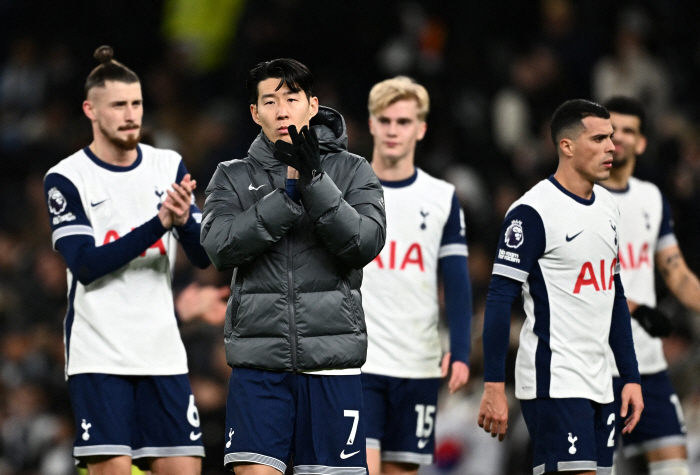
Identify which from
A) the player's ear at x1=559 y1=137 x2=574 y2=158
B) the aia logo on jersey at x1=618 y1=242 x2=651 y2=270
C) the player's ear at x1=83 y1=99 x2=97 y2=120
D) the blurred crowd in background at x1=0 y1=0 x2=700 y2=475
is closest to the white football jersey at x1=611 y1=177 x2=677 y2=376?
the aia logo on jersey at x1=618 y1=242 x2=651 y2=270

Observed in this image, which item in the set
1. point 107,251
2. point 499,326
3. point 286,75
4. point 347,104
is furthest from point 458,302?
point 347,104

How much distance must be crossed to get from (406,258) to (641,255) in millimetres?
1492

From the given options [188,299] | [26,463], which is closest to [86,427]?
[188,299]

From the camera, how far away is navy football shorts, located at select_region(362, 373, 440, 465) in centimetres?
616

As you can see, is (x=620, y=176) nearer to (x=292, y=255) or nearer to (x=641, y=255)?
(x=641, y=255)

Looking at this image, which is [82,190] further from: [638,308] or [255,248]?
[638,308]

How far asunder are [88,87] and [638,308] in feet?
11.4

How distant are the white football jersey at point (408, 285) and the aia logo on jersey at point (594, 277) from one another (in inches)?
45.9

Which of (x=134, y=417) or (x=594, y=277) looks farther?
(x=134, y=417)

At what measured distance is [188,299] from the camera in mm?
5770

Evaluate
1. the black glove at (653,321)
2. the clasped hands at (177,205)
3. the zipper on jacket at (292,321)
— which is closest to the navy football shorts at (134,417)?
the clasped hands at (177,205)

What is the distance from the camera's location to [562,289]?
5.27 m

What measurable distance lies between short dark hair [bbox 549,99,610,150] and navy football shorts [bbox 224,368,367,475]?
1.88 metres

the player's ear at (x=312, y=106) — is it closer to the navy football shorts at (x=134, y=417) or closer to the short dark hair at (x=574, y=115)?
the short dark hair at (x=574, y=115)
